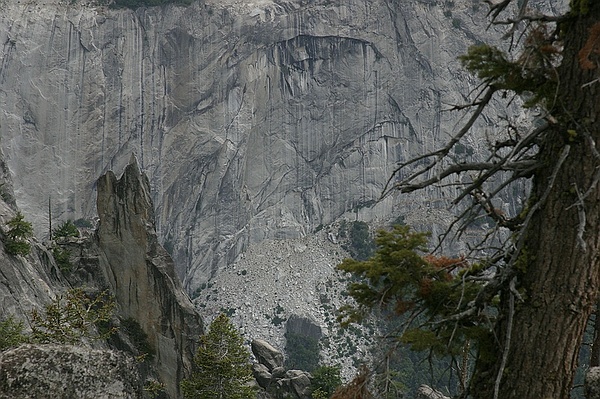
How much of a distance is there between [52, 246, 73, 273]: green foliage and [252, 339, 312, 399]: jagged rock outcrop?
10.7m

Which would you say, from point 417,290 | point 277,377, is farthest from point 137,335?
point 417,290

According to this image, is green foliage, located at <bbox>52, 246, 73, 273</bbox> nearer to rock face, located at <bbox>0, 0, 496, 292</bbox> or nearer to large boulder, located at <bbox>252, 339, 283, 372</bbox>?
large boulder, located at <bbox>252, 339, 283, 372</bbox>

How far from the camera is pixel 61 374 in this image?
17.8ft

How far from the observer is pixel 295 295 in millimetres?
103500

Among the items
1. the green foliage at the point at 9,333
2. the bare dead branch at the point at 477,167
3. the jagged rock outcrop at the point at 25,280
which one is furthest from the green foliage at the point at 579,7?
the jagged rock outcrop at the point at 25,280

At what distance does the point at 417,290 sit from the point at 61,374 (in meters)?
2.51

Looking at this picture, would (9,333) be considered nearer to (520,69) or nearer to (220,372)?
(220,372)

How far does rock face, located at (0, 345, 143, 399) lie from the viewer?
534 centimetres

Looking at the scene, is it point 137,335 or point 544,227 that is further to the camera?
point 137,335

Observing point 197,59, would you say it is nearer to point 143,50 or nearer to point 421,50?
point 143,50

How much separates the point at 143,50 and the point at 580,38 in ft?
355

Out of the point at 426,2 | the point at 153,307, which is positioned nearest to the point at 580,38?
the point at 153,307

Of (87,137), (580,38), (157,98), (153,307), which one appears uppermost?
(157,98)

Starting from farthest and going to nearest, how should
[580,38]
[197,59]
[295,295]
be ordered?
[197,59] → [295,295] → [580,38]
